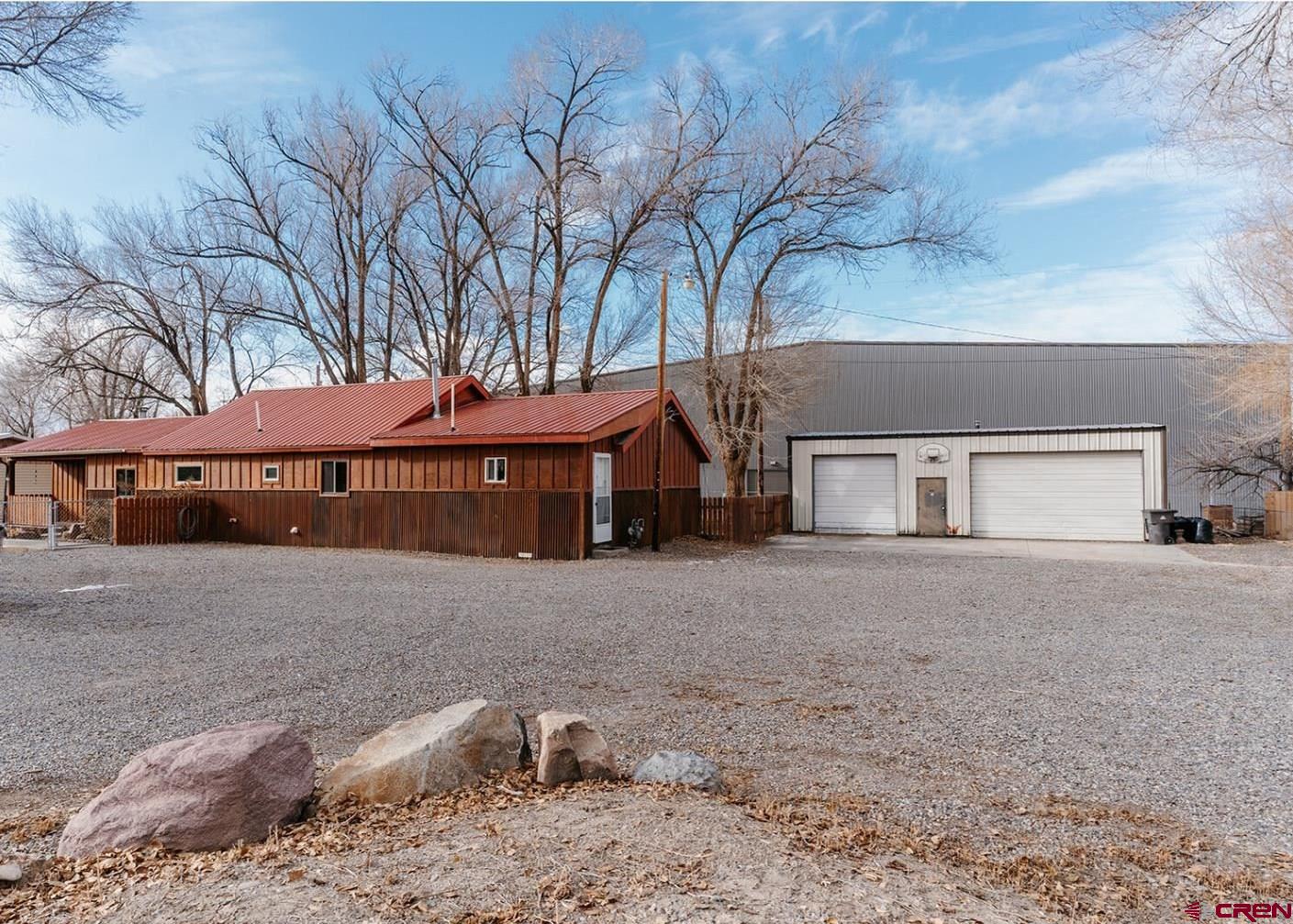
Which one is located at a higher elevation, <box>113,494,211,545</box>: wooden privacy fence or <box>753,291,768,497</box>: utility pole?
<box>753,291,768,497</box>: utility pole

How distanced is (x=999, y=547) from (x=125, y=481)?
2345cm

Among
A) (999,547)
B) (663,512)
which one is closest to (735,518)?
(663,512)

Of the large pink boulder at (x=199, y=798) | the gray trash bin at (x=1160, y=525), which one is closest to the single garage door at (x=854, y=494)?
the gray trash bin at (x=1160, y=525)

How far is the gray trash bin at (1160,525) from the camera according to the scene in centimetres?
1939

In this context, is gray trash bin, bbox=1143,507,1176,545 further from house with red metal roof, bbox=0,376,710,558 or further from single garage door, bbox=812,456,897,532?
house with red metal roof, bbox=0,376,710,558

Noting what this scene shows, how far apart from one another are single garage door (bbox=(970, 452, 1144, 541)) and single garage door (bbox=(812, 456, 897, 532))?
7.24ft

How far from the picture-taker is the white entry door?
16.5 m

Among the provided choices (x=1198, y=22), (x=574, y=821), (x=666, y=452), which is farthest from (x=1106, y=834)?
(x=666, y=452)

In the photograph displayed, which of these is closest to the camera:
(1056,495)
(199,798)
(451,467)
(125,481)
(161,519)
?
(199,798)

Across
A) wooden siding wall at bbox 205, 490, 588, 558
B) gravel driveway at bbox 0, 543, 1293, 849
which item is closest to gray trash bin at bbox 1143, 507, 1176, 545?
gravel driveway at bbox 0, 543, 1293, 849

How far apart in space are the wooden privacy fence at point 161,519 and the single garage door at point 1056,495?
19.9 m

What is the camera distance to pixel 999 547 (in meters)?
18.9

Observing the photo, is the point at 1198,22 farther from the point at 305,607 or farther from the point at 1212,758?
the point at 305,607

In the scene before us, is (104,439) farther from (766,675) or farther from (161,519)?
(766,675)
